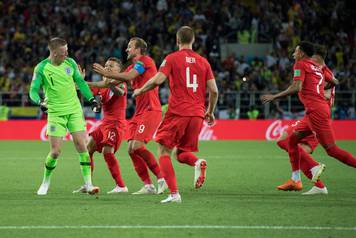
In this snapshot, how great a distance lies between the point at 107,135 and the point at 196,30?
832 inches

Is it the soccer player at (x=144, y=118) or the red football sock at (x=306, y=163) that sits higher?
the soccer player at (x=144, y=118)

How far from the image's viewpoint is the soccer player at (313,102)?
11.6 metres

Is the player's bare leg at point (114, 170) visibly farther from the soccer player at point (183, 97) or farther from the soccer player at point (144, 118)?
the soccer player at point (183, 97)

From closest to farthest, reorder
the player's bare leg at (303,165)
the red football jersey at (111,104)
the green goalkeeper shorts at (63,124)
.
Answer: the green goalkeeper shorts at (63,124), the player's bare leg at (303,165), the red football jersey at (111,104)

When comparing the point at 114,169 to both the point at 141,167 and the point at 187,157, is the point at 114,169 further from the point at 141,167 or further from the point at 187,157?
the point at 187,157

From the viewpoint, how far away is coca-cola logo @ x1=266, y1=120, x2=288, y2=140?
2795cm

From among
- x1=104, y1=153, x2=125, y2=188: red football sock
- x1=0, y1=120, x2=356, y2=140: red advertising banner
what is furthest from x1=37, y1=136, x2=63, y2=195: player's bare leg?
x1=0, y1=120, x2=356, y2=140: red advertising banner

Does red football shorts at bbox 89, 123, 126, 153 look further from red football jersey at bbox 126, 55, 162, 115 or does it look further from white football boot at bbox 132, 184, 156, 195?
white football boot at bbox 132, 184, 156, 195

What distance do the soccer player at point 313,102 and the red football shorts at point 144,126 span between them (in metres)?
1.68

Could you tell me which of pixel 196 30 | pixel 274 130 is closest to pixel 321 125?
pixel 274 130

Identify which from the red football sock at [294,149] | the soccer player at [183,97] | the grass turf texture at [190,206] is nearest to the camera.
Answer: the grass turf texture at [190,206]

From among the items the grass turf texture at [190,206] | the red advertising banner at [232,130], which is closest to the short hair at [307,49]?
the grass turf texture at [190,206]

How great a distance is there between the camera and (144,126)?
1174cm

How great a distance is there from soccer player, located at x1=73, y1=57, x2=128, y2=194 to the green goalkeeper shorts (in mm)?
816
